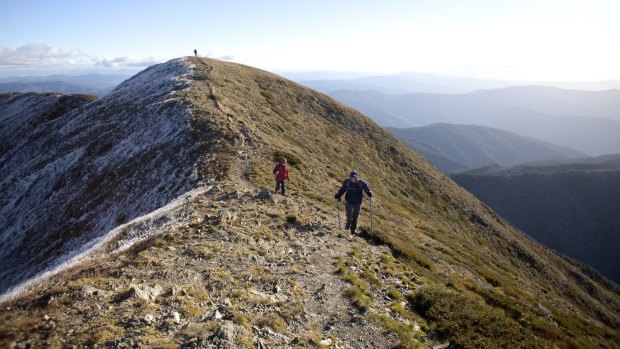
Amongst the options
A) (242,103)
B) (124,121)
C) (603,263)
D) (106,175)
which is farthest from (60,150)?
(603,263)

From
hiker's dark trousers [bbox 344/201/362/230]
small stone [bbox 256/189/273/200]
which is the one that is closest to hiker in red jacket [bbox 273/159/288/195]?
small stone [bbox 256/189/273/200]

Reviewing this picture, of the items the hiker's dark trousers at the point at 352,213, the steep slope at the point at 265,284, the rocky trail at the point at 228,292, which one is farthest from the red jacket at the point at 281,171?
the hiker's dark trousers at the point at 352,213

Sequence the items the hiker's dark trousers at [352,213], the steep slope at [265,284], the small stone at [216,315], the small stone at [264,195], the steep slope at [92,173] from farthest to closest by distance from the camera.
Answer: the steep slope at [92,173] → the small stone at [264,195] → the hiker's dark trousers at [352,213] → the small stone at [216,315] → the steep slope at [265,284]

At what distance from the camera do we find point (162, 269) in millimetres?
13094

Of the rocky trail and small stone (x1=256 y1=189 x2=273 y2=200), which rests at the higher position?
small stone (x1=256 y1=189 x2=273 y2=200)

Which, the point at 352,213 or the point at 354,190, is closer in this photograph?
the point at 354,190

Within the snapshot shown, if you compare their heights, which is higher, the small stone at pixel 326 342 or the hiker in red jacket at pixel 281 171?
the hiker in red jacket at pixel 281 171

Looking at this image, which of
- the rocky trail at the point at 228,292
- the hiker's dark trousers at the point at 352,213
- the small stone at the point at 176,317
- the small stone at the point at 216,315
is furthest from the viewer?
the hiker's dark trousers at the point at 352,213

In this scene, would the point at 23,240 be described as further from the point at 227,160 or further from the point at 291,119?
the point at 291,119

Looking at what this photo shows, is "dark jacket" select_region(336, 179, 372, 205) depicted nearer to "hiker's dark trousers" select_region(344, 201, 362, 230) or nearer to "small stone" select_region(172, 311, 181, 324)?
"hiker's dark trousers" select_region(344, 201, 362, 230)

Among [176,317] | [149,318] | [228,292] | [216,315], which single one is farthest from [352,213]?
[149,318]

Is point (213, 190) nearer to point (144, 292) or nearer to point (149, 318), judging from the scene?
point (144, 292)

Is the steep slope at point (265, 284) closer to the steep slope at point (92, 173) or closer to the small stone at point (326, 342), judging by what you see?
the small stone at point (326, 342)

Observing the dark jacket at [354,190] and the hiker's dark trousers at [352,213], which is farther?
the hiker's dark trousers at [352,213]
